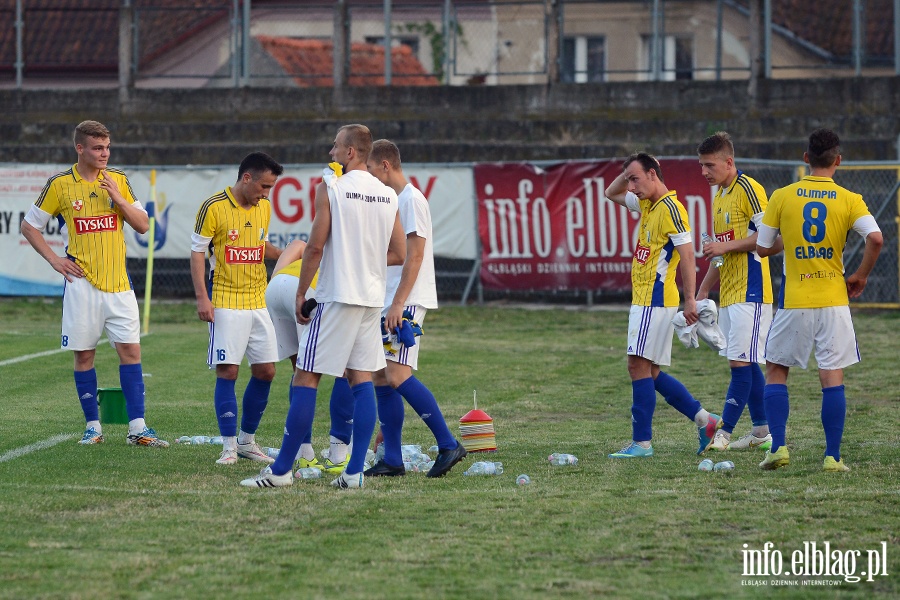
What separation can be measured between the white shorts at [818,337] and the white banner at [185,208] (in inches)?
497

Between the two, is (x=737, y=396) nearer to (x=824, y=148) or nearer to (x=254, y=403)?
(x=824, y=148)

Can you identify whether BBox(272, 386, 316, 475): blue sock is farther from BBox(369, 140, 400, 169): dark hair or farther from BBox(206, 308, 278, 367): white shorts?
BBox(369, 140, 400, 169): dark hair

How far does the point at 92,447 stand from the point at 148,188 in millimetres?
12990

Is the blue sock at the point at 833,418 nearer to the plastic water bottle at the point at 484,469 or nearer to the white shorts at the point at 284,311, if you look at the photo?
the plastic water bottle at the point at 484,469

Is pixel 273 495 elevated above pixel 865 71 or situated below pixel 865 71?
below

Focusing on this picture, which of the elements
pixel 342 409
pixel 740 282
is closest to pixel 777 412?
pixel 740 282

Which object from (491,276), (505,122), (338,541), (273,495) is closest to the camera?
(338,541)

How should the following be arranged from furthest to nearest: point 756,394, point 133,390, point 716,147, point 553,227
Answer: point 553,227 < point 133,390 < point 756,394 < point 716,147

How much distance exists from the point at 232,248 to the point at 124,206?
1079 mm

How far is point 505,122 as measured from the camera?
23328 mm

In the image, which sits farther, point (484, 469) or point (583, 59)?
point (583, 59)

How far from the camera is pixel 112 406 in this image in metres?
9.91

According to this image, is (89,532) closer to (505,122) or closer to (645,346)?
(645,346)

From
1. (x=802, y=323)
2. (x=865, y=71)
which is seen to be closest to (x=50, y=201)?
(x=802, y=323)
